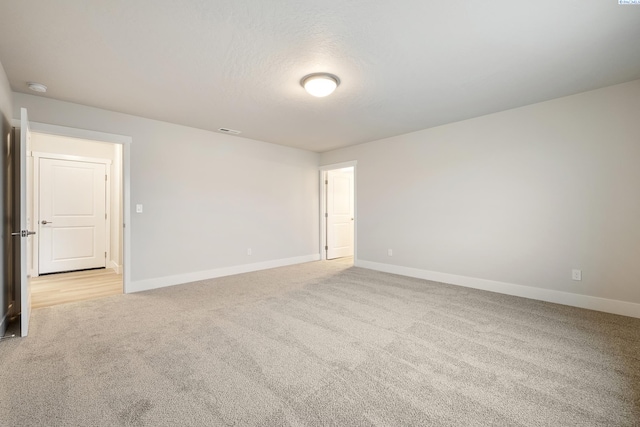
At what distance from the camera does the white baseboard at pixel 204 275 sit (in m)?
4.06

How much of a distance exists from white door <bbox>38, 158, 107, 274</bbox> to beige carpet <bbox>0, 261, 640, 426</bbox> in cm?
262

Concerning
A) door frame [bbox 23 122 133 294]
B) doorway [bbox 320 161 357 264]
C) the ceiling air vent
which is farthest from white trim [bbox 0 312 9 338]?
doorway [bbox 320 161 357 264]

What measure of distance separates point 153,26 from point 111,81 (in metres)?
1.27

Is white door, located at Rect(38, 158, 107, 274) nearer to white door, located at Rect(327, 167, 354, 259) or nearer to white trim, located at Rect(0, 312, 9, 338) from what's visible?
white trim, located at Rect(0, 312, 9, 338)

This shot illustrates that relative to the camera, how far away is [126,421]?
1512mm

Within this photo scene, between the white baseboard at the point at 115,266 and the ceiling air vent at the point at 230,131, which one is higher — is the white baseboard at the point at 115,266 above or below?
below

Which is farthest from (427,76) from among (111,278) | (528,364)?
(111,278)

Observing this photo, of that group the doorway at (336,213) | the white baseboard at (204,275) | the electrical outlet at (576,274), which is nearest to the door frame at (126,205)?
the white baseboard at (204,275)

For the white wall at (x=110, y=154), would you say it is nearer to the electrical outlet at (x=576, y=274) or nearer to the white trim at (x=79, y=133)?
the white trim at (x=79, y=133)

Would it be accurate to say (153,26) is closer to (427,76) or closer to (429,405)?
(427,76)

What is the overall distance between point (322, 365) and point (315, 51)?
2.52 m

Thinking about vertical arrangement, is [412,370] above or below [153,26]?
below

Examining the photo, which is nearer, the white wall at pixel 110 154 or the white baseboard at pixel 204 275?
the white baseboard at pixel 204 275

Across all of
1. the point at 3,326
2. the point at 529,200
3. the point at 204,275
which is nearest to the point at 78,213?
the point at 204,275
